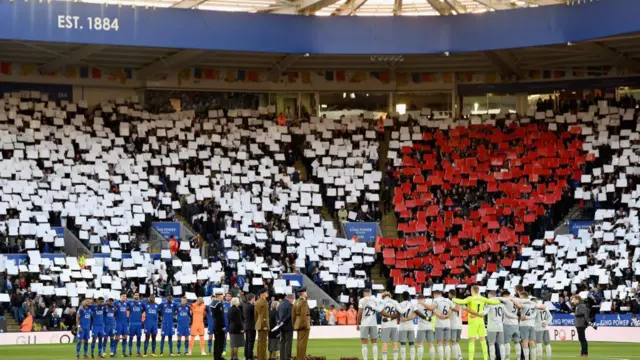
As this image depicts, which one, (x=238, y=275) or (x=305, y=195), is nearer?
(x=238, y=275)

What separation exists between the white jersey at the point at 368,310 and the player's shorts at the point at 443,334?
4.81ft

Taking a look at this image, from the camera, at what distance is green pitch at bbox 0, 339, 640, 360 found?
33000 millimetres

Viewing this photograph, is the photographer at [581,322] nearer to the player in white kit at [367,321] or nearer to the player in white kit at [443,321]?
the player in white kit at [443,321]

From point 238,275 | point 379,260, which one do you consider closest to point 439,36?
point 379,260

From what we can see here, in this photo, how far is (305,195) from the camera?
52.5 m

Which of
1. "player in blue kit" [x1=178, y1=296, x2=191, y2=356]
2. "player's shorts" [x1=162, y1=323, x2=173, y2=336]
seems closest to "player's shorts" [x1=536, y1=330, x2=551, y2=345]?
"player in blue kit" [x1=178, y1=296, x2=191, y2=356]

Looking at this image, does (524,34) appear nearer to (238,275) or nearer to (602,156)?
(602,156)

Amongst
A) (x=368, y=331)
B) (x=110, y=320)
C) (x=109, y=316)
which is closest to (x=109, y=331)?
(x=110, y=320)

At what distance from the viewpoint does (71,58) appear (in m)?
51.2

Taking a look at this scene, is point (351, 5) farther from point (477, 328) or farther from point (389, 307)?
point (389, 307)

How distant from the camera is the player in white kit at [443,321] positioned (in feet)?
93.9

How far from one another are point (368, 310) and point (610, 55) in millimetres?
27765

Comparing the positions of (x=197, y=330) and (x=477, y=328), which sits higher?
(x=477, y=328)

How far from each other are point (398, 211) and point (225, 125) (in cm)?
886
